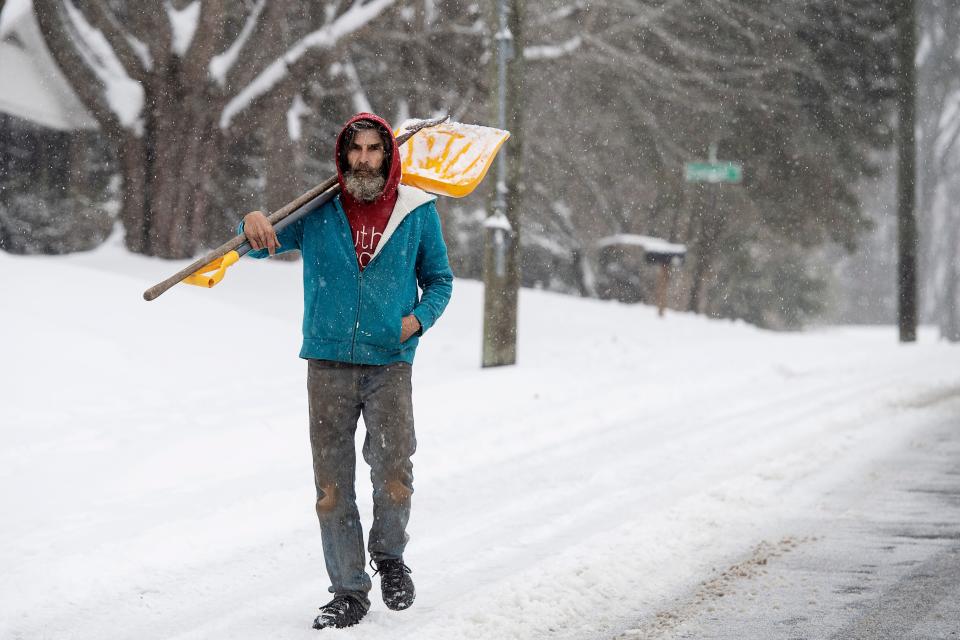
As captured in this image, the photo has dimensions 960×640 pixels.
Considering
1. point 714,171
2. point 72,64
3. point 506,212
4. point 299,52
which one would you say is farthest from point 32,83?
point 714,171

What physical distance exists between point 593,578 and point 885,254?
2872 inches

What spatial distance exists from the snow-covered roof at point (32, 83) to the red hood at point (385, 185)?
15.5 metres

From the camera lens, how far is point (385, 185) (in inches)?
172

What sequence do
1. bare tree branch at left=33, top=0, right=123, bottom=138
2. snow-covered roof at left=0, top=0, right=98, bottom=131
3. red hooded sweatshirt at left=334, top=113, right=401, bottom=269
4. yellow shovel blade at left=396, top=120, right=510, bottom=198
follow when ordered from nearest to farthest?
1. red hooded sweatshirt at left=334, top=113, right=401, bottom=269
2. yellow shovel blade at left=396, top=120, right=510, bottom=198
3. bare tree branch at left=33, top=0, right=123, bottom=138
4. snow-covered roof at left=0, top=0, right=98, bottom=131

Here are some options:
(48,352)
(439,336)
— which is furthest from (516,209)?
(48,352)

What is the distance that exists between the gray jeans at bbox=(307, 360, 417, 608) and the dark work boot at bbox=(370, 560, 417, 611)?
9 centimetres

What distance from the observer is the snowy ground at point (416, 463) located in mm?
4961

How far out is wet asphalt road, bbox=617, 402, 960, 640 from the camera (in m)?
4.59

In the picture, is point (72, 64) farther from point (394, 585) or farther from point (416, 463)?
point (394, 585)

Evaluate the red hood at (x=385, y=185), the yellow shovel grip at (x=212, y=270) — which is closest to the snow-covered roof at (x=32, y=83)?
the red hood at (x=385, y=185)

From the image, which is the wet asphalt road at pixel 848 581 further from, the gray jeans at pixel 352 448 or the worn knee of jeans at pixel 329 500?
the worn knee of jeans at pixel 329 500

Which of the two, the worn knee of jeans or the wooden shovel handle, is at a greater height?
the wooden shovel handle

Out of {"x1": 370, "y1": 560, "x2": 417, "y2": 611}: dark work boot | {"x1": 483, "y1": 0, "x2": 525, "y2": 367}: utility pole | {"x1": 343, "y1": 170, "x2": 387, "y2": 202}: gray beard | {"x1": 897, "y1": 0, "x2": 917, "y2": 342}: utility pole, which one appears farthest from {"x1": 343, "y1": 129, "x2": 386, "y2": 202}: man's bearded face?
{"x1": 897, "y1": 0, "x2": 917, "y2": 342}: utility pole

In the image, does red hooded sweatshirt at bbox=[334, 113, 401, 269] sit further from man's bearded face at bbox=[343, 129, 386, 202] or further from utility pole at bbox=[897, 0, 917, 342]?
utility pole at bbox=[897, 0, 917, 342]
